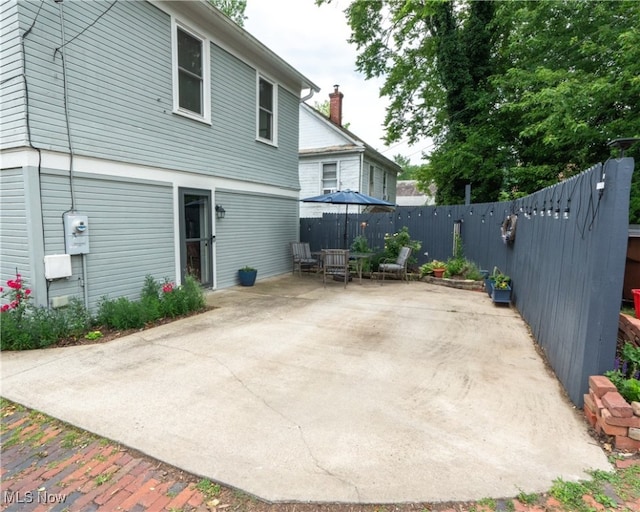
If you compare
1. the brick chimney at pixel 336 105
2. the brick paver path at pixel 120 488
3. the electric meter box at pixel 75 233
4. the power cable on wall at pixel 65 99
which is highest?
the brick chimney at pixel 336 105

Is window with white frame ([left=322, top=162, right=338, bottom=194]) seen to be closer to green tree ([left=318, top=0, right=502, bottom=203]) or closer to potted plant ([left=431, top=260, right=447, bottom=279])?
green tree ([left=318, top=0, right=502, bottom=203])

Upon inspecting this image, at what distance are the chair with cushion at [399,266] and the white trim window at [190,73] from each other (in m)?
5.40

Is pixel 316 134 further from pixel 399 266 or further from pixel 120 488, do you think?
pixel 120 488

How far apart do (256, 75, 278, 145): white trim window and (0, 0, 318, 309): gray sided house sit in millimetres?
70

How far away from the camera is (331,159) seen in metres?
14.7

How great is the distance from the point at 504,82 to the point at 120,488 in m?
12.7

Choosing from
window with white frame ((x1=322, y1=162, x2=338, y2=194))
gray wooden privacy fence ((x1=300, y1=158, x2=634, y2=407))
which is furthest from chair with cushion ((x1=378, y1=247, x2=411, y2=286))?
window with white frame ((x1=322, y1=162, x2=338, y2=194))

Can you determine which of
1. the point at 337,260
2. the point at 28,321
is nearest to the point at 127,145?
the point at 28,321

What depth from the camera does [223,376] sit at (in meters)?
3.39

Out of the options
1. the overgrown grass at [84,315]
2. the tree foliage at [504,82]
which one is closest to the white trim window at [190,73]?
the overgrown grass at [84,315]

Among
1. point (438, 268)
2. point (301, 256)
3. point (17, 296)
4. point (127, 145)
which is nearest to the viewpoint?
point (17, 296)

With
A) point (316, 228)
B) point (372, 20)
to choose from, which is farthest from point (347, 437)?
point (372, 20)

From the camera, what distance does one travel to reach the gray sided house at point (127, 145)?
439cm

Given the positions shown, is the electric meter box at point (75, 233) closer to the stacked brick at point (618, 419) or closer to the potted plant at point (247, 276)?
the potted plant at point (247, 276)
